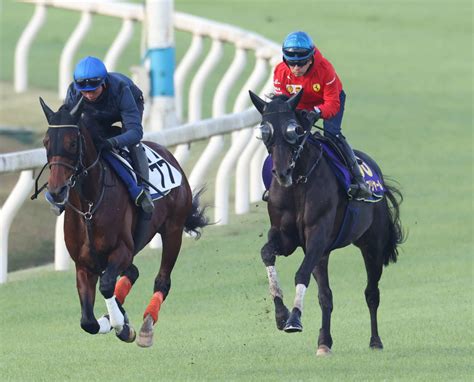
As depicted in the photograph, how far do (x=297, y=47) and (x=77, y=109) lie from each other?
5.41ft

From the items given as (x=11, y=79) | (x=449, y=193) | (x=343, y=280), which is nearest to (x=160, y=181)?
(x=343, y=280)

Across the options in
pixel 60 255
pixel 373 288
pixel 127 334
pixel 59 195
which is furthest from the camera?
pixel 60 255

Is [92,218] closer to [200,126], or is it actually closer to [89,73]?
[89,73]

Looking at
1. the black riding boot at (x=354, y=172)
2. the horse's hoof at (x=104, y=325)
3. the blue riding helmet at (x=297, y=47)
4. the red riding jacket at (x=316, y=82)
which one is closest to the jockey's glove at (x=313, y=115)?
the red riding jacket at (x=316, y=82)

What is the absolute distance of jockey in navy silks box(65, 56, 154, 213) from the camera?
382 inches

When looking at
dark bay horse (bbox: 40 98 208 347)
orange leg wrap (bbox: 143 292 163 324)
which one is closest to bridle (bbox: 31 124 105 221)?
dark bay horse (bbox: 40 98 208 347)

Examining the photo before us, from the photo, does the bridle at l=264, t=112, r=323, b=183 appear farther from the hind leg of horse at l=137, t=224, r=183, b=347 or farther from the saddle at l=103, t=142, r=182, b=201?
the hind leg of horse at l=137, t=224, r=183, b=347

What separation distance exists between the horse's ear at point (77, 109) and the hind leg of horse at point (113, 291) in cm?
96

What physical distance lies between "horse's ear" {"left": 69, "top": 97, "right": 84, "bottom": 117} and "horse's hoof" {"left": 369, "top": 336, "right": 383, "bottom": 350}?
2605 millimetres

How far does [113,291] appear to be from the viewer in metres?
9.55

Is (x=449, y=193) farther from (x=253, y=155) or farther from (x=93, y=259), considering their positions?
(x=93, y=259)

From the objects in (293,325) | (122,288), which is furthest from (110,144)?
(293,325)

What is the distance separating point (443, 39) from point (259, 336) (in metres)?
17.0

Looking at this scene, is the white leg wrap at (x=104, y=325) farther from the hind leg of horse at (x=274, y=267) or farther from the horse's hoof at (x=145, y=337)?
the hind leg of horse at (x=274, y=267)
